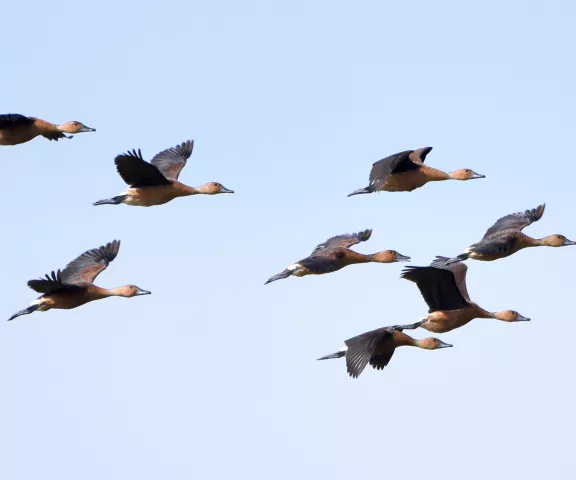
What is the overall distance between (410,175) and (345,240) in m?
2.77

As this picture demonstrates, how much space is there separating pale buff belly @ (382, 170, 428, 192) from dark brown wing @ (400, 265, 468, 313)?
2.47m

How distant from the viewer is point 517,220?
25.7 metres

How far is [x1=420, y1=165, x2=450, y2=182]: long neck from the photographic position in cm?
2527

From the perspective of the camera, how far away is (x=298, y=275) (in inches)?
947

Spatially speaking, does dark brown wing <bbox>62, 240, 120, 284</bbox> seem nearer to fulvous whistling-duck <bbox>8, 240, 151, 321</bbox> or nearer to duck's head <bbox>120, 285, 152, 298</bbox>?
fulvous whistling-duck <bbox>8, 240, 151, 321</bbox>

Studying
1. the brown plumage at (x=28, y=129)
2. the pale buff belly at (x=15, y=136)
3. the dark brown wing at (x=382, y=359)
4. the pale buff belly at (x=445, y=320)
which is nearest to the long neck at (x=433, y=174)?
the pale buff belly at (x=445, y=320)

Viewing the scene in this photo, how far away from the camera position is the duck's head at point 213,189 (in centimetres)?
2580

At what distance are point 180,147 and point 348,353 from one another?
7.85 m

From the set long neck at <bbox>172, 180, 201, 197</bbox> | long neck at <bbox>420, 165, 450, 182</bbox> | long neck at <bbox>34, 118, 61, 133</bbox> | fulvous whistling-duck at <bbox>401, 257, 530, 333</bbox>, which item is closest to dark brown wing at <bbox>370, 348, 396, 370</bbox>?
fulvous whistling-duck at <bbox>401, 257, 530, 333</bbox>

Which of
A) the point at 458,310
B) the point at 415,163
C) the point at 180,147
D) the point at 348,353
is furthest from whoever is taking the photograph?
the point at 180,147

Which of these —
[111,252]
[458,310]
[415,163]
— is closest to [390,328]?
[458,310]

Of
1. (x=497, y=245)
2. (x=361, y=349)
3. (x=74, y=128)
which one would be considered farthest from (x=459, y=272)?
(x=74, y=128)

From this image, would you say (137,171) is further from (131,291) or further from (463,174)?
(463,174)

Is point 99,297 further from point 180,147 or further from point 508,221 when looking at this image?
point 508,221
